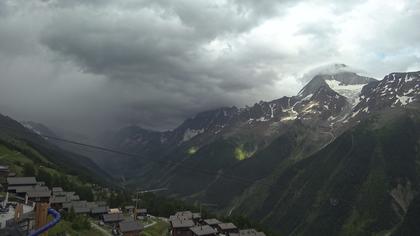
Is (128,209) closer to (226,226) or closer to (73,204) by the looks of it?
(73,204)

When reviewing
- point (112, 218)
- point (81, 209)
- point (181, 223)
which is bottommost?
point (181, 223)

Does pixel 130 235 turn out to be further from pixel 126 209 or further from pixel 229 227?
pixel 126 209

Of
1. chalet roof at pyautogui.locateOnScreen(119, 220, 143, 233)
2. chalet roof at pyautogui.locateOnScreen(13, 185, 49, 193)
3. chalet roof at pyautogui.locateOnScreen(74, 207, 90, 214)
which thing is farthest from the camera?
chalet roof at pyautogui.locateOnScreen(13, 185, 49, 193)

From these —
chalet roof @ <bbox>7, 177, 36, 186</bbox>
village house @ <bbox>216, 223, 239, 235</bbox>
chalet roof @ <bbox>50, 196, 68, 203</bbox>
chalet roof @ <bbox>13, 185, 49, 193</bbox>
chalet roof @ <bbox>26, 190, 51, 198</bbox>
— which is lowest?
village house @ <bbox>216, 223, 239, 235</bbox>

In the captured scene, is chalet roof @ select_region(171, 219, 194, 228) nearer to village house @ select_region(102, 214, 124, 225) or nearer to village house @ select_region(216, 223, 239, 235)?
village house @ select_region(216, 223, 239, 235)

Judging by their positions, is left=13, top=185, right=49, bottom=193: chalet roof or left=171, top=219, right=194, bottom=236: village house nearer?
left=171, top=219, right=194, bottom=236: village house

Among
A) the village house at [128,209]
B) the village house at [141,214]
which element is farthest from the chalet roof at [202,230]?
the village house at [128,209]

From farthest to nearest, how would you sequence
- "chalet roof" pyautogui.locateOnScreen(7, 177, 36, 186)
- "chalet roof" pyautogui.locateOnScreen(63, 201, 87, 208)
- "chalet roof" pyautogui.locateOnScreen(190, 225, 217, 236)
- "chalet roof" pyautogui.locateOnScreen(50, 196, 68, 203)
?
"chalet roof" pyautogui.locateOnScreen(7, 177, 36, 186) < "chalet roof" pyautogui.locateOnScreen(63, 201, 87, 208) < "chalet roof" pyautogui.locateOnScreen(50, 196, 68, 203) < "chalet roof" pyautogui.locateOnScreen(190, 225, 217, 236)

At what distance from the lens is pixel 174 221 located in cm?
16025

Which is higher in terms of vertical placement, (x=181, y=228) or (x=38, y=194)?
(x=38, y=194)

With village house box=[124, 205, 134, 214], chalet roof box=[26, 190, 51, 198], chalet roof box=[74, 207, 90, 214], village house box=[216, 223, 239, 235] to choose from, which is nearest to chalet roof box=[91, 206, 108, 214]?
chalet roof box=[74, 207, 90, 214]

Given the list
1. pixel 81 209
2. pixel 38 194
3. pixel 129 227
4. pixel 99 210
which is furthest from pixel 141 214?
pixel 129 227

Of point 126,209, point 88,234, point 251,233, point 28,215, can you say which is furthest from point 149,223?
point 28,215

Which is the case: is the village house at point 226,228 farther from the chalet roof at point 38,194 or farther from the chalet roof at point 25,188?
the chalet roof at point 25,188
